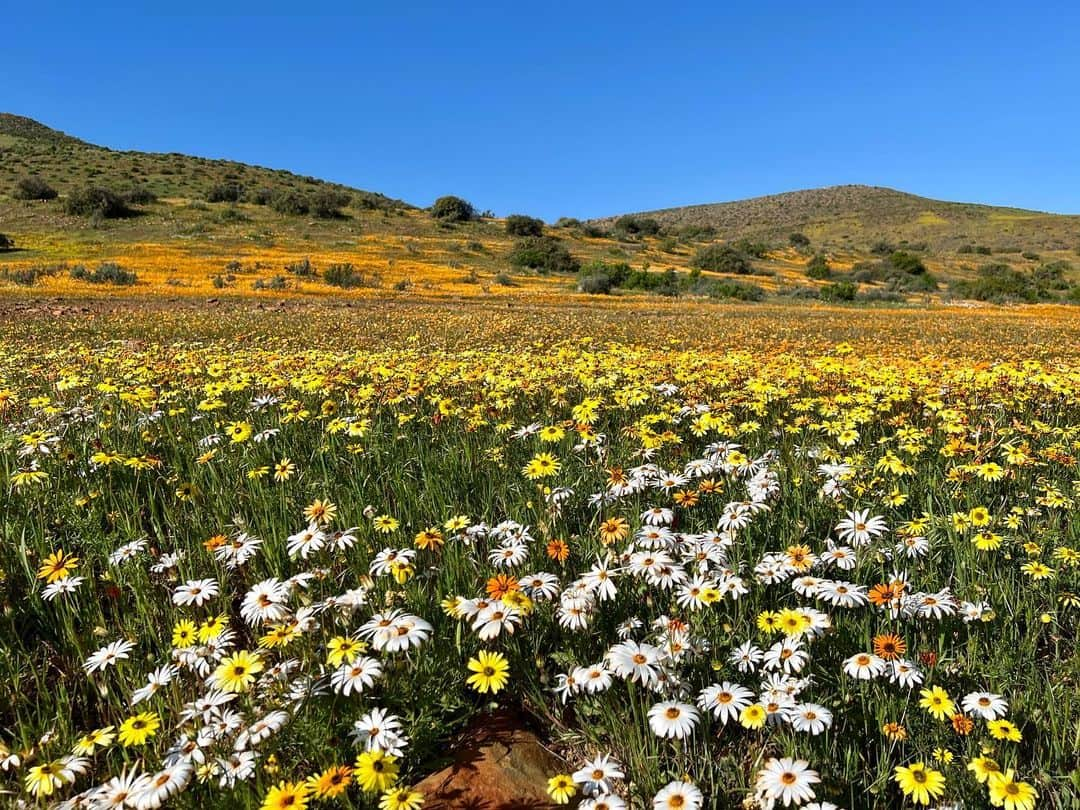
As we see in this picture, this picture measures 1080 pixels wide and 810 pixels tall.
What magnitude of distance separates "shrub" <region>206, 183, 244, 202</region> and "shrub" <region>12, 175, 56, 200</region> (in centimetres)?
1242

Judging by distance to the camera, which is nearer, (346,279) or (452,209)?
(346,279)

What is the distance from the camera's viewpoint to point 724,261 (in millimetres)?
52344

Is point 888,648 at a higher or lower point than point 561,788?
higher

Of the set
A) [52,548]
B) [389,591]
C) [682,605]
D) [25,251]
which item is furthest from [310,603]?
[25,251]

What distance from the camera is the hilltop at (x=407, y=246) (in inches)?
1324

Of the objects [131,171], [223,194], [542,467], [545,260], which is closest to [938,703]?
[542,467]

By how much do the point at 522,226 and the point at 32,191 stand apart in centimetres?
4302

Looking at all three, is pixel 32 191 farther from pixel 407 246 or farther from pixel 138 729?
pixel 138 729

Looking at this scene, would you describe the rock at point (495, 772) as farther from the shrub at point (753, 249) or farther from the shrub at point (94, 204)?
the shrub at point (753, 249)

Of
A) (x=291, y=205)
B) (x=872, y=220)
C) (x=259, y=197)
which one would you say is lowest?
(x=291, y=205)

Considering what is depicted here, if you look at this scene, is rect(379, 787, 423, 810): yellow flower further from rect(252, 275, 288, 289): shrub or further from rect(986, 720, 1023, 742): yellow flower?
rect(252, 275, 288, 289): shrub

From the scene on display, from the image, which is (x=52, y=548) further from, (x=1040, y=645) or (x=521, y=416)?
(x=1040, y=645)

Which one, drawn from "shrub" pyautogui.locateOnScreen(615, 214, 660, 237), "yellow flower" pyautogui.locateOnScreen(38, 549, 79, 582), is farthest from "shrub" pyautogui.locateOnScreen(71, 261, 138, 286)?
"shrub" pyautogui.locateOnScreen(615, 214, 660, 237)

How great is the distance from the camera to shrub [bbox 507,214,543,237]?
212 feet
